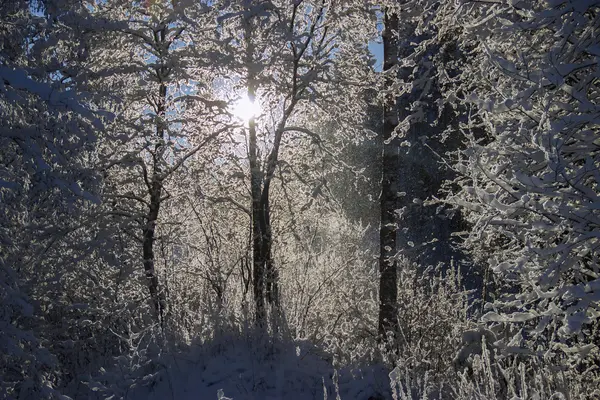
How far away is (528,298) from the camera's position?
154 inches

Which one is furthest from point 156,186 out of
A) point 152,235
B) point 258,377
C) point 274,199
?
point 258,377

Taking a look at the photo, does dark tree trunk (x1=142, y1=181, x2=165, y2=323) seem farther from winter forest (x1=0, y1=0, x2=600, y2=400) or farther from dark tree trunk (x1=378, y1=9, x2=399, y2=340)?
dark tree trunk (x1=378, y1=9, x2=399, y2=340)

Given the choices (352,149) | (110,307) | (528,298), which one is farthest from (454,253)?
(528,298)

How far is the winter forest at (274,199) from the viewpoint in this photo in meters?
3.88

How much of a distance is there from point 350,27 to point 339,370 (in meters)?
5.65

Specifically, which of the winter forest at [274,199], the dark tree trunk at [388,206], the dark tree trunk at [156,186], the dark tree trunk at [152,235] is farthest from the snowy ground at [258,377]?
the dark tree trunk at [152,235]

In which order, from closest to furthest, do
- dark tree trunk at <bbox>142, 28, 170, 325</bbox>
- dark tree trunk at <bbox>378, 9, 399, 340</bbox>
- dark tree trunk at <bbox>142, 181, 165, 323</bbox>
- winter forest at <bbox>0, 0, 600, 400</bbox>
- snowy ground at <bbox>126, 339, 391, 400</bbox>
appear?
1. winter forest at <bbox>0, 0, 600, 400</bbox>
2. snowy ground at <bbox>126, 339, 391, 400</bbox>
3. dark tree trunk at <bbox>378, 9, 399, 340</bbox>
4. dark tree trunk at <bbox>142, 28, 170, 325</bbox>
5. dark tree trunk at <bbox>142, 181, 165, 323</bbox>

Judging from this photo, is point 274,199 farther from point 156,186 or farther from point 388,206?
point 388,206

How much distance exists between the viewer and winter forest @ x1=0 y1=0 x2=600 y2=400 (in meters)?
3.88

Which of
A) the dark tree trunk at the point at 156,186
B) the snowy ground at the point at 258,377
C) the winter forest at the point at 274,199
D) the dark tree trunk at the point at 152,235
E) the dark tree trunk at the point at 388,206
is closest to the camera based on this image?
the winter forest at the point at 274,199

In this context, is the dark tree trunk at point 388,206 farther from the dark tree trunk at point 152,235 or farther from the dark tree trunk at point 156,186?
the dark tree trunk at point 152,235

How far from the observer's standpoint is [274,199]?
30.8ft

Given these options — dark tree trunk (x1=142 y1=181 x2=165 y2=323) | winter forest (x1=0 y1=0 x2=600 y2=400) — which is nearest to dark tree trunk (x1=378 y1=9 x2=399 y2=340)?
winter forest (x1=0 y1=0 x2=600 y2=400)

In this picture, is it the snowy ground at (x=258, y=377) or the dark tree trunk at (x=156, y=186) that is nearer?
the snowy ground at (x=258, y=377)
